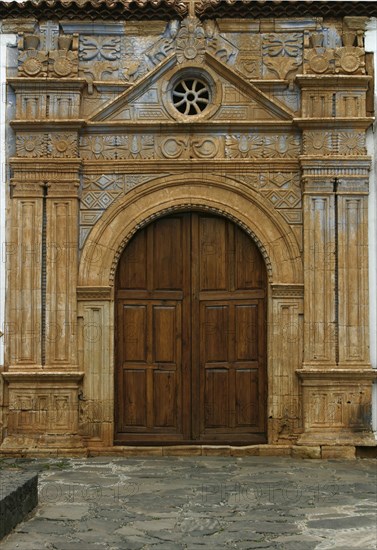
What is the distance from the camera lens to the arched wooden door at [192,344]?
35.2ft

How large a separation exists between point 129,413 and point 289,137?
3.62 m

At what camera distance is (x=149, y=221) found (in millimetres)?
10758

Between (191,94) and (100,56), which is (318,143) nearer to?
(191,94)

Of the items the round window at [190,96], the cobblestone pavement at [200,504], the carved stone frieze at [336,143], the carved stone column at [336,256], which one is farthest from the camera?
the round window at [190,96]

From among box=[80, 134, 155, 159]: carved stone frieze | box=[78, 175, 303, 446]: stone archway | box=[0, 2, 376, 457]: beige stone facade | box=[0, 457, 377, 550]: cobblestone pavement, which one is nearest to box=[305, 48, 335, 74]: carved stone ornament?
box=[0, 2, 376, 457]: beige stone facade

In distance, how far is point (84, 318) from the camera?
34.9 feet

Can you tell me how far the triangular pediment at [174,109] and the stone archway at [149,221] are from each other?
757 mm

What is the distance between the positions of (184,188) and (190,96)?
1093 millimetres

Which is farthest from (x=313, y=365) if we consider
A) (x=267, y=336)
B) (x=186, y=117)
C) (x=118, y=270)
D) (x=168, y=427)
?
(x=186, y=117)

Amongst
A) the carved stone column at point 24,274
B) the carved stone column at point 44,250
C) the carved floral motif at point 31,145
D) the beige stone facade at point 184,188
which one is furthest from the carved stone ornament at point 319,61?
the carved stone column at point 24,274

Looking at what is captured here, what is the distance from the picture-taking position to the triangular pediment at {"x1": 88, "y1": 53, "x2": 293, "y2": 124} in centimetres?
1077

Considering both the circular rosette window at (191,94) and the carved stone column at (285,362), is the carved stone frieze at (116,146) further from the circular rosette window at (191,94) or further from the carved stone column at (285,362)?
the carved stone column at (285,362)

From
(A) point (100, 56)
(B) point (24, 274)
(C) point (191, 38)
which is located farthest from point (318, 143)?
(B) point (24, 274)

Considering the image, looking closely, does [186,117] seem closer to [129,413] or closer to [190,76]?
[190,76]
